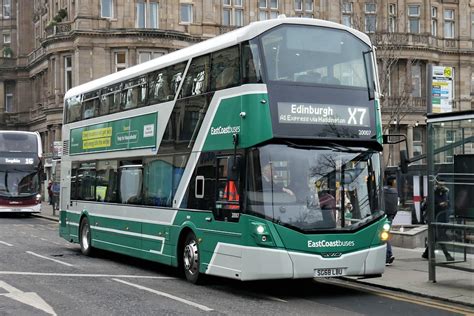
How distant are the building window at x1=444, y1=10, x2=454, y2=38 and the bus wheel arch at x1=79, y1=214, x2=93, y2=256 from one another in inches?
1861

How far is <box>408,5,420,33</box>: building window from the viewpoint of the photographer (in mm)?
55156

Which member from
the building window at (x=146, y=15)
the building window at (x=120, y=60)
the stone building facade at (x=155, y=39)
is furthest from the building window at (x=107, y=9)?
the building window at (x=120, y=60)

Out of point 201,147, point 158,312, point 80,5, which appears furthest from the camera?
point 80,5

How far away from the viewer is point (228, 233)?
11.4m

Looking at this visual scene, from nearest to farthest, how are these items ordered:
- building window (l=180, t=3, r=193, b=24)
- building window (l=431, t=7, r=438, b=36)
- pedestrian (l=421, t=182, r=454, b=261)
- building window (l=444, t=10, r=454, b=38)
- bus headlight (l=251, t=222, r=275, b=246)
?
bus headlight (l=251, t=222, r=275, b=246) < pedestrian (l=421, t=182, r=454, b=261) < building window (l=180, t=3, r=193, b=24) < building window (l=431, t=7, r=438, b=36) < building window (l=444, t=10, r=454, b=38)

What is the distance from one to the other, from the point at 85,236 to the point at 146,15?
31.3 m

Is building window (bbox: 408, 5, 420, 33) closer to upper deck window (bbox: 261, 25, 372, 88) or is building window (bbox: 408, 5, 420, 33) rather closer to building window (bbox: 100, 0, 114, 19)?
building window (bbox: 100, 0, 114, 19)

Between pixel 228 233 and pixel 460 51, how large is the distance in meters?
51.3

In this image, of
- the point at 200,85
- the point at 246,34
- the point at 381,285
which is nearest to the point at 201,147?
the point at 200,85

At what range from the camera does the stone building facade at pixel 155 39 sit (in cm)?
4619

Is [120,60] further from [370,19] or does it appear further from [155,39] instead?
[370,19]

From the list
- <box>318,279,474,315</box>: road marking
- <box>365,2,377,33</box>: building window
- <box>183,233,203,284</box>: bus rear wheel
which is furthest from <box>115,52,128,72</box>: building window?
<box>318,279,474,315</box>: road marking

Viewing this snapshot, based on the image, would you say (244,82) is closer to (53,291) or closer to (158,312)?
(158,312)

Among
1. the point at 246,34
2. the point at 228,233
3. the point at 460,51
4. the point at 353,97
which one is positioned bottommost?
the point at 228,233
